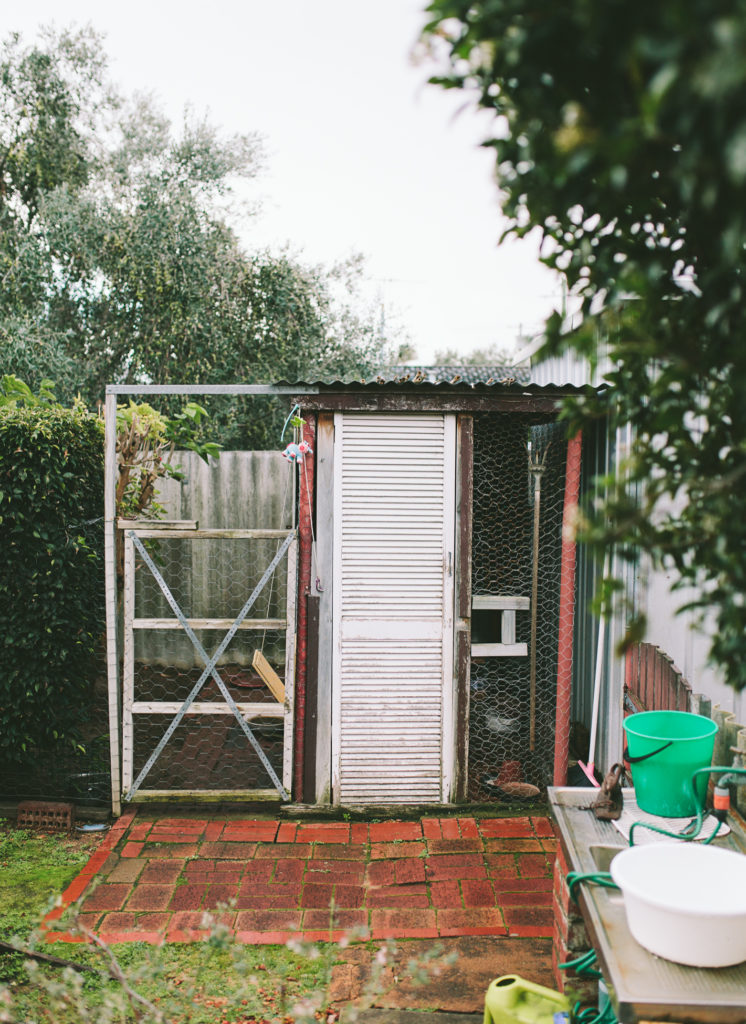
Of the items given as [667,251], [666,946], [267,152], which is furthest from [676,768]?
[267,152]

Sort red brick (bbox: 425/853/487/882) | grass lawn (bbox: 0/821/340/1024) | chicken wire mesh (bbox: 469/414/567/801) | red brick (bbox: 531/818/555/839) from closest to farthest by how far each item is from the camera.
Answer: grass lawn (bbox: 0/821/340/1024)
red brick (bbox: 425/853/487/882)
red brick (bbox: 531/818/555/839)
chicken wire mesh (bbox: 469/414/567/801)

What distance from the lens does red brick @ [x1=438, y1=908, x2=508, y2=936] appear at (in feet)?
10.7

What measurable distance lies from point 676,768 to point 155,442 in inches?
139

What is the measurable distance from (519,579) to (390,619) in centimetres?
112

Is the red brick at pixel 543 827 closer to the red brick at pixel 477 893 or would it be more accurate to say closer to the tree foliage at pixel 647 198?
the red brick at pixel 477 893

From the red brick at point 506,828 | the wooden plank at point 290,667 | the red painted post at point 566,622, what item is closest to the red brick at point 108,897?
the wooden plank at point 290,667

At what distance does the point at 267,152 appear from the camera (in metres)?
9.25

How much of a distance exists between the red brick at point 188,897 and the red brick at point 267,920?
0.22 meters

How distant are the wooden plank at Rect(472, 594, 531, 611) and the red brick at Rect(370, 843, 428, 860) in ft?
4.51

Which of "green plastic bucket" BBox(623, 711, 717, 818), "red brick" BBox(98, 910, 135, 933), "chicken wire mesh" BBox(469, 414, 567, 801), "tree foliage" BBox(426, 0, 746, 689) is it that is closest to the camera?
"tree foliage" BBox(426, 0, 746, 689)

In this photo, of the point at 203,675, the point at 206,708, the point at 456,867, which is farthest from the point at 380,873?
the point at 203,675

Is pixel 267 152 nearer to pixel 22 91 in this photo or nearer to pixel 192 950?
pixel 22 91

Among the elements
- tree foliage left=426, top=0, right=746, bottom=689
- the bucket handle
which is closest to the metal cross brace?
the bucket handle

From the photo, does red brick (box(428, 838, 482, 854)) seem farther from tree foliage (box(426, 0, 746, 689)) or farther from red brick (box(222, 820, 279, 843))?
tree foliage (box(426, 0, 746, 689))
